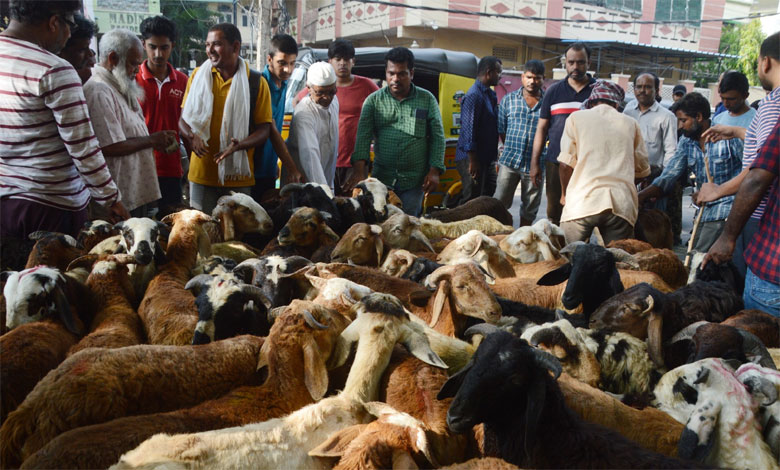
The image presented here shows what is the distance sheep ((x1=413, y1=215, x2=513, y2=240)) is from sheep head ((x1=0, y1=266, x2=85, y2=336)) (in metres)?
3.48

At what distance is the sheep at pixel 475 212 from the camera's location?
6988mm

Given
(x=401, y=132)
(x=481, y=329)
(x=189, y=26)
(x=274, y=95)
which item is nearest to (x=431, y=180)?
(x=401, y=132)

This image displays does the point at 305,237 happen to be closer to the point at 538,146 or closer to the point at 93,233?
Answer: the point at 93,233

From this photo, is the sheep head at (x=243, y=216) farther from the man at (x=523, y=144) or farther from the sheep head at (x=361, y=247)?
the man at (x=523, y=144)

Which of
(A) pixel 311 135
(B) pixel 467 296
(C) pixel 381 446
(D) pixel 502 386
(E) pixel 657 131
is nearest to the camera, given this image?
(C) pixel 381 446

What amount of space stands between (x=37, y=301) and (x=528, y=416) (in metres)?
2.74

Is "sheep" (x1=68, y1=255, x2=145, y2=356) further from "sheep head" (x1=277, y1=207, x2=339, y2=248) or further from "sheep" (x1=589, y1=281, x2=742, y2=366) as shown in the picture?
"sheep" (x1=589, y1=281, x2=742, y2=366)

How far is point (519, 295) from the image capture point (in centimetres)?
430

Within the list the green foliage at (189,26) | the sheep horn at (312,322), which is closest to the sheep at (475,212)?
the sheep horn at (312,322)

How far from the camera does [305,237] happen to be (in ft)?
15.9

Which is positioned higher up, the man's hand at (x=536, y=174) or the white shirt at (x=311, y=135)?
the white shirt at (x=311, y=135)

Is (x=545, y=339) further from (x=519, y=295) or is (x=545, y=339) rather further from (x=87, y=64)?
(x=87, y=64)

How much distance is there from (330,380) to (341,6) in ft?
122

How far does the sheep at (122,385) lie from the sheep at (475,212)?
4242 millimetres
